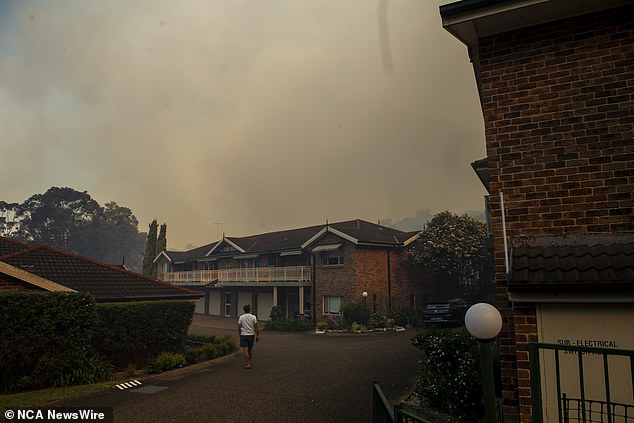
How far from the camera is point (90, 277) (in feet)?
50.7

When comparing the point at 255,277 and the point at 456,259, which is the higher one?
the point at 456,259

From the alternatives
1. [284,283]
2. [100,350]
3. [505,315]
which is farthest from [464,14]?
[284,283]

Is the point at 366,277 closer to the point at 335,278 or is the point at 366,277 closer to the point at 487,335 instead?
the point at 335,278

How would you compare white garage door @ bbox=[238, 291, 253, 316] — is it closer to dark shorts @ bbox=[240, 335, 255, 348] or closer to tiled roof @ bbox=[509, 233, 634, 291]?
dark shorts @ bbox=[240, 335, 255, 348]

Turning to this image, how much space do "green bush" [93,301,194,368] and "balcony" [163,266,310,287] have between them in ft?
44.9

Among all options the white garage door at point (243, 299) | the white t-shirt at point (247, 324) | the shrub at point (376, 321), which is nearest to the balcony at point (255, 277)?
the white garage door at point (243, 299)

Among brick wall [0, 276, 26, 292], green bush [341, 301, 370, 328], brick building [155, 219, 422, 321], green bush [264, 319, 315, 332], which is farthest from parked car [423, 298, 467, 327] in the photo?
brick wall [0, 276, 26, 292]

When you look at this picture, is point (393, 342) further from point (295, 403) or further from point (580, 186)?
point (580, 186)

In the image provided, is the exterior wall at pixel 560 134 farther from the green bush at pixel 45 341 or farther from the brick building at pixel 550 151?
the green bush at pixel 45 341

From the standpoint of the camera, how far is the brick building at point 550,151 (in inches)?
200

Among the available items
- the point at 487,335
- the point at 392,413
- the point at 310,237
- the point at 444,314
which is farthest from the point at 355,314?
the point at 487,335

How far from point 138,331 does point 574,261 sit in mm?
12442

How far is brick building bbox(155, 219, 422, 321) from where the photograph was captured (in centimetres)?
2612

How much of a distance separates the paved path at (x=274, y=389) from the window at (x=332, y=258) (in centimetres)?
1197
